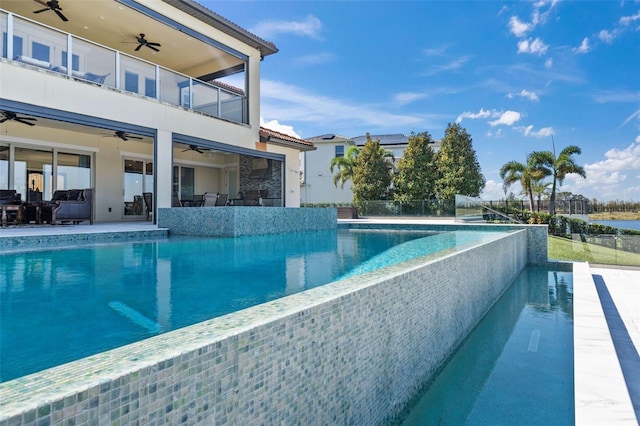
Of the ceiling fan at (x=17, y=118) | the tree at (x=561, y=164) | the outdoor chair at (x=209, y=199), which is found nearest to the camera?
the ceiling fan at (x=17, y=118)

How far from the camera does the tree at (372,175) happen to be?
29.5 meters

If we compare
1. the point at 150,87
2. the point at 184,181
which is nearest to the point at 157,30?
the point at 150,87

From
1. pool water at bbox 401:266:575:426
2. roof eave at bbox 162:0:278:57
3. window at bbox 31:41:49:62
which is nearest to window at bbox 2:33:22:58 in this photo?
window at bbox 31:41:49:62

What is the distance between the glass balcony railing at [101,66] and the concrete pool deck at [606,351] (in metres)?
4.08

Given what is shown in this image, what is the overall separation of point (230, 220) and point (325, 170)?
2941 centimetres

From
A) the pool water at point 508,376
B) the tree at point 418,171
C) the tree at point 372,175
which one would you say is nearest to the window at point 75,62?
the pool water at point 508,376

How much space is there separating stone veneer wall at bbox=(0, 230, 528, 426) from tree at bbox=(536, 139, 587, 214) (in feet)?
101

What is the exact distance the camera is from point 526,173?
31.8m

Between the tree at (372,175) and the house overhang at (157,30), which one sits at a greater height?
the house overhang at (157,30)

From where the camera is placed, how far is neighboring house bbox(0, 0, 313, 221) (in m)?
9.14

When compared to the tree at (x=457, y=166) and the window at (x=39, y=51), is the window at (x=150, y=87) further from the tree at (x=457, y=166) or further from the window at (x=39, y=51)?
the tree at (x=457, y=166)

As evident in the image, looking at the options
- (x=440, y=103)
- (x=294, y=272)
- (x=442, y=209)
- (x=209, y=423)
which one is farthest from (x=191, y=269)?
(x=440, y=103)

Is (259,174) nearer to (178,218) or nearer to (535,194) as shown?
(178,218)

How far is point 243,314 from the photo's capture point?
2.12 metres
